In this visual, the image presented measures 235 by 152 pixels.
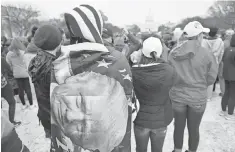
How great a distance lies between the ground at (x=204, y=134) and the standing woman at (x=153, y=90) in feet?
3.29

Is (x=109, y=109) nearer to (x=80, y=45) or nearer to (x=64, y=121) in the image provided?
(x=64, y=121)

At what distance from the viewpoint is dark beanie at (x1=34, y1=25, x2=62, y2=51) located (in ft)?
6.15

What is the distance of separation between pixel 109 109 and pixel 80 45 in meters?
0.48

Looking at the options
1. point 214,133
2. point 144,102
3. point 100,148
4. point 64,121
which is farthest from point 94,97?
point 214,133

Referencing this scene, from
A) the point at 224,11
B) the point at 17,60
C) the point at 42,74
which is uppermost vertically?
the point at 224,11

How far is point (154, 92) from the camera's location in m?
2.01

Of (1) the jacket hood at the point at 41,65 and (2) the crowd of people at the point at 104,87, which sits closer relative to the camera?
(2) the crowd of people at the point at 104,87

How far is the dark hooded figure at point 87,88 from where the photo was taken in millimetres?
1304

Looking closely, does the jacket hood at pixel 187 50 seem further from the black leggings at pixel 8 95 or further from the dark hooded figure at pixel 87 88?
the black leggings at pixel 8 95

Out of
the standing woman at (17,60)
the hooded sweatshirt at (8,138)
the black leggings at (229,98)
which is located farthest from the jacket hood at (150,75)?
the standing woman at (17,60)

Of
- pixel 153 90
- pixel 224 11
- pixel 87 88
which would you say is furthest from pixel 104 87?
pixel 224 11

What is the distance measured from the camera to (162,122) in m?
2.17

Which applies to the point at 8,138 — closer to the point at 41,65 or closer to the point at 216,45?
the point at 41,65

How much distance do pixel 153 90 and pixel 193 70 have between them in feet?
2.22
